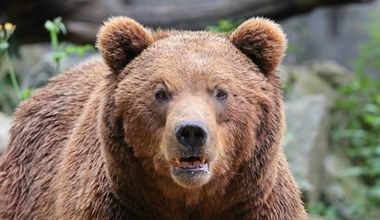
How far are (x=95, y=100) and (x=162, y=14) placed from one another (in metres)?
5.01

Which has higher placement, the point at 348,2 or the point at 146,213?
the point at 146,213

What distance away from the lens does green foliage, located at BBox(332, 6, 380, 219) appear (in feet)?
31.2

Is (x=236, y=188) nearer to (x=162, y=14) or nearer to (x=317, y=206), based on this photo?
(x=317, y=206)

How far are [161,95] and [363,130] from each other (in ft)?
23.6

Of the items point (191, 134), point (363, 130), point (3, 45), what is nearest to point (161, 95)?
point (191, 134)

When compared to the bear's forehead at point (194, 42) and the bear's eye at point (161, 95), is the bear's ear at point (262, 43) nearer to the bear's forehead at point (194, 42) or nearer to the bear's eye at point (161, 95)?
the bear's forehead at point (194, 42)

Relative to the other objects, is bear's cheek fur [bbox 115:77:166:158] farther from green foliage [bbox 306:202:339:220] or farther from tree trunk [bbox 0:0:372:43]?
tree trunk [bbox 0:0:372:43]

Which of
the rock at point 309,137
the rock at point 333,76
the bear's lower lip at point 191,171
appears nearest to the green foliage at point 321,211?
the rock at point 309,137

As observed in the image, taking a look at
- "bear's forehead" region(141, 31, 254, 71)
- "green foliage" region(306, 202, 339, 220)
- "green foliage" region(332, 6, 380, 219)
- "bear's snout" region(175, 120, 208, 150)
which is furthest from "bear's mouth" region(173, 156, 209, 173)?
"green foliage" region(332, 6, 380, 219)

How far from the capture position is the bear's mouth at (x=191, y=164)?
4.08 m

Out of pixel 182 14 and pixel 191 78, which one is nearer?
pixel 191 78

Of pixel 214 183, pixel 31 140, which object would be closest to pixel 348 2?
pixel 31 140

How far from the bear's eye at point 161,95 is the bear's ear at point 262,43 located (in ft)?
1.80

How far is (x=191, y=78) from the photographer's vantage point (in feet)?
13.9
